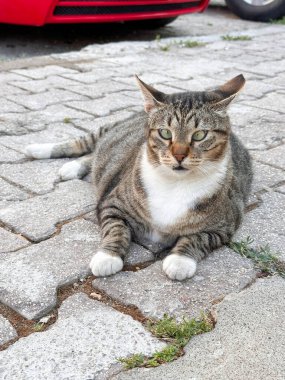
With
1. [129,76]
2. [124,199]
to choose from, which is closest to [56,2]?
[129,76]

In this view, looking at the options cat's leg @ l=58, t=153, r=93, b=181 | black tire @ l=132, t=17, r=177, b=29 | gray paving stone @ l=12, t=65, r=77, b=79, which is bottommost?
black tire @ l=132, t=17, r=177, b=29

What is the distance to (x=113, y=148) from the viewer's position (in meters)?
3.52

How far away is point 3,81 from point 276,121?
2650 mm

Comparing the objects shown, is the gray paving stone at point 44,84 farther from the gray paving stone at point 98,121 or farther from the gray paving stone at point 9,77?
the gray paving stone at point 98,121

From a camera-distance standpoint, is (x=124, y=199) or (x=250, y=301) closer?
(x=250, y=301)

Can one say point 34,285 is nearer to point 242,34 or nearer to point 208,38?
point 208,38

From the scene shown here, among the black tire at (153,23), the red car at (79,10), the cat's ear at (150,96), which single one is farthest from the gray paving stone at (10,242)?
the black tire at (153,23)

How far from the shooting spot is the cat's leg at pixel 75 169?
346 centimetres

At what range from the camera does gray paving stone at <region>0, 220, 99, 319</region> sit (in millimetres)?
2240

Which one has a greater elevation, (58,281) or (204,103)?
(204,103)

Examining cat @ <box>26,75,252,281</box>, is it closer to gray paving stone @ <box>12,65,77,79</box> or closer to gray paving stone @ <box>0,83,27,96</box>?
gray paving stone @ <box>0,83,27,96</box>

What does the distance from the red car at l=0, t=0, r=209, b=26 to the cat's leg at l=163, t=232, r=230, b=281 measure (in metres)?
4.29

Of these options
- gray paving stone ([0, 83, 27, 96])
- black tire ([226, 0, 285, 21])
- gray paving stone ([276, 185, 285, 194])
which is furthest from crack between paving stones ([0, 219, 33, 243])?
black tire ([226, 0, 285, 21])

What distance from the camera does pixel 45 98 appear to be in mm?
4883
